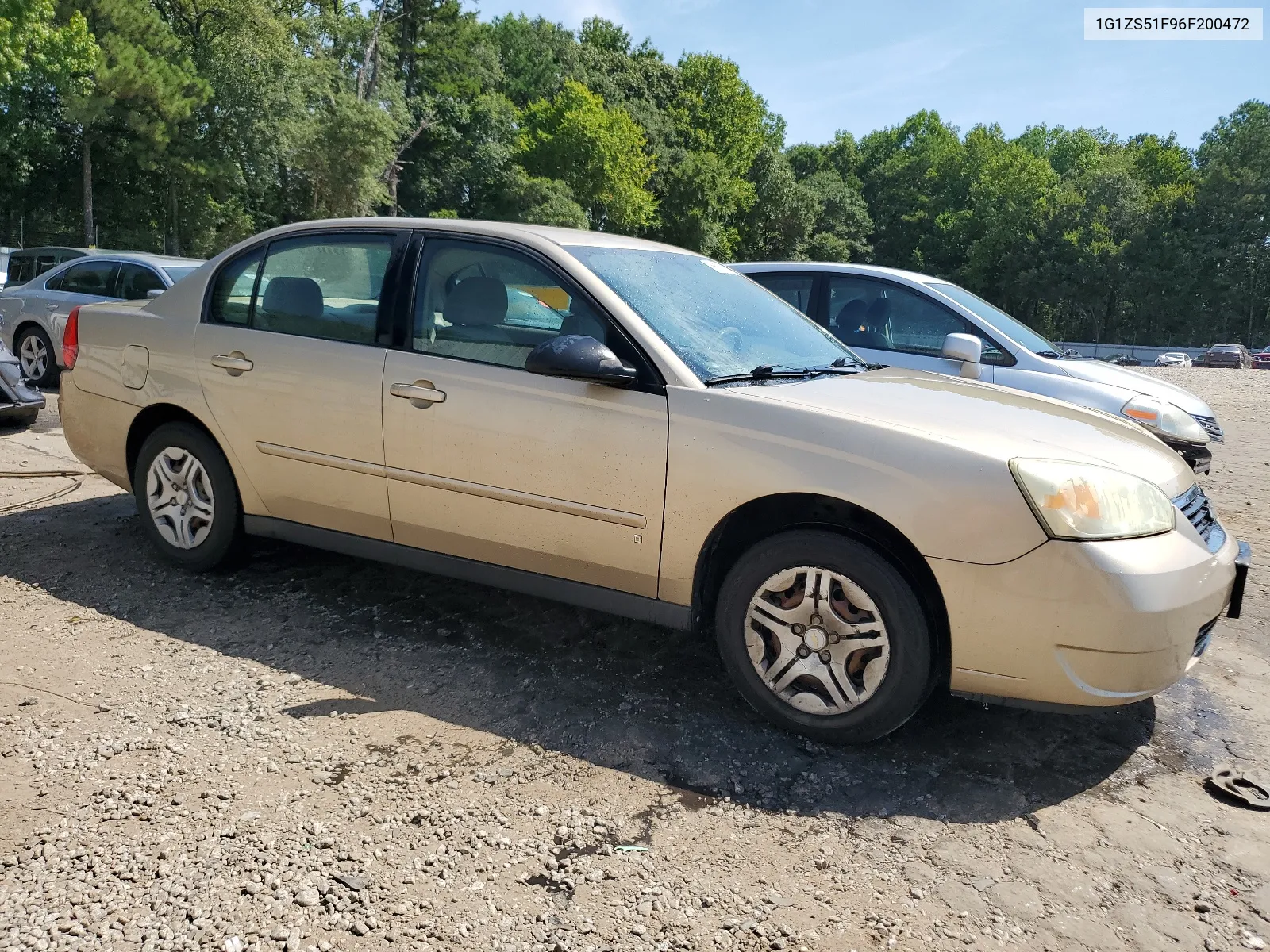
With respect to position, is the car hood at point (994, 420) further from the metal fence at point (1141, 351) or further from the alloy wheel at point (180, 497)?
the metal fence at point (1141, 351)

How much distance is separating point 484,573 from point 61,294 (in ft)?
28.7

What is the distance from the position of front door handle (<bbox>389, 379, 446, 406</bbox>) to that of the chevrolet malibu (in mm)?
10

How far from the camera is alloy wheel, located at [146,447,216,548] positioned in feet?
14.8

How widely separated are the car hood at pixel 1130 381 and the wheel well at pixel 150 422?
569 cm

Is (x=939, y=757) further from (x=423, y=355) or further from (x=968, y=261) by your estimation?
(x=968, y=261)

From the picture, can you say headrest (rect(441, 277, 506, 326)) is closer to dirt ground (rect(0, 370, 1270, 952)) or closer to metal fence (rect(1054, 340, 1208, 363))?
dirt ground (rect(0, 370, 1270, 952))

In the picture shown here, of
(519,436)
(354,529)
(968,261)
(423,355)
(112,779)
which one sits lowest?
(112,779)

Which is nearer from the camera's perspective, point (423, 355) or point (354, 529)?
point (423, 355)

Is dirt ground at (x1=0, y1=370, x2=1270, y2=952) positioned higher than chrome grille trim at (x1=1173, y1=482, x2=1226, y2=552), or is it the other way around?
chrome grille trim at (x1=1173, y1=482, x2=1226, y2=552)

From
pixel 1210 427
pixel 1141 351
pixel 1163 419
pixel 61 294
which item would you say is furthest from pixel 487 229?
pixel 1141 351

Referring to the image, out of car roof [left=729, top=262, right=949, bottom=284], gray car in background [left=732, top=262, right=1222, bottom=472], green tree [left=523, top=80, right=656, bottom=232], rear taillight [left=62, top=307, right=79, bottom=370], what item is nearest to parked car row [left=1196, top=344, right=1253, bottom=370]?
green tree [left=523, top=80, right=656, bottom=232]

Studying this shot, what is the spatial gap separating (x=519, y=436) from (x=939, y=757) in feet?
6.09

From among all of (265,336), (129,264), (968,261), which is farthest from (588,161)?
(265,336)

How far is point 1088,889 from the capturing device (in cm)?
250
